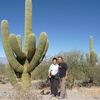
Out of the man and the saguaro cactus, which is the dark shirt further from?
the saguaro cactus

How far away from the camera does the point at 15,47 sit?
14836 mm

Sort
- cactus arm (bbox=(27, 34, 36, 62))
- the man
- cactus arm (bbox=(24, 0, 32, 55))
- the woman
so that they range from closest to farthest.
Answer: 1. the man
2. the woman
3. cactus arm (bbox=(27, 34, 36, 62))
4. cactus arm (bbox=(24, 0, 32, 55))

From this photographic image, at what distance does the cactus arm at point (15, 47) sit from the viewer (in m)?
14.5

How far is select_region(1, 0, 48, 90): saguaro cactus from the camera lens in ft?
48.3

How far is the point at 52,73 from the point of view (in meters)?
13.5

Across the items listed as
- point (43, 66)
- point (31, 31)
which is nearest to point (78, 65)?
point (43, 66)

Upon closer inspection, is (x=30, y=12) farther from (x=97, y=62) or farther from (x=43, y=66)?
(x=97, y=62)

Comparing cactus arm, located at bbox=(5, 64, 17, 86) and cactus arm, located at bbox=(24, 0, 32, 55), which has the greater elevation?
cactus arm, located at bbox=(24, 0, 32, 55)

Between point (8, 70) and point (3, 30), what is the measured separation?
6.61ft

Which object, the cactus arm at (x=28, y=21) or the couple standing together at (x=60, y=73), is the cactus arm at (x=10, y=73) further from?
the couple standing together at (x=60, y=73)

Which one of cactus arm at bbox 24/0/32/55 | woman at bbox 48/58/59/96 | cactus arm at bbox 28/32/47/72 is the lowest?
woman at bbox 48/58/59/96

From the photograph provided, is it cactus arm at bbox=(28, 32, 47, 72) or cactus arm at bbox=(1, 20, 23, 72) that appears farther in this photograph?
cactus arm at bbox=(1, 20, 23, 72)

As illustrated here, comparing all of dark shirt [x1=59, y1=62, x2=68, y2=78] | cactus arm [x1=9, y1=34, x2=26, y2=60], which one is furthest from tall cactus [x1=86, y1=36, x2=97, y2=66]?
dark shirt [x1=59, y1=62, x2=68, y2=78]

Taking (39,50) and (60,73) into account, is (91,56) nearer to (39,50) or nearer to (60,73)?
(39,50)
